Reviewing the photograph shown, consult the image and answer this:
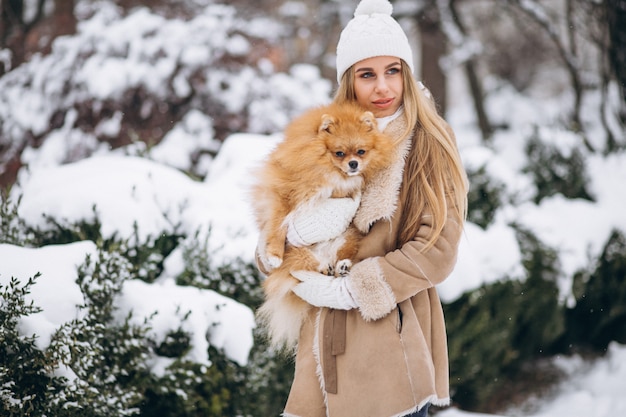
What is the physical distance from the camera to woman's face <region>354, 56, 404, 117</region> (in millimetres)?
2752

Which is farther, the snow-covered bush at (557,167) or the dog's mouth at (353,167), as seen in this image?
the snow-covered bush at (557,167)

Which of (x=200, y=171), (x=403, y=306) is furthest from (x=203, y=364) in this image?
(x=200, y=171)

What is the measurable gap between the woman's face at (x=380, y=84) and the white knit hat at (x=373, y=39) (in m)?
0.04

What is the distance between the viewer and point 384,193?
255 centimetres

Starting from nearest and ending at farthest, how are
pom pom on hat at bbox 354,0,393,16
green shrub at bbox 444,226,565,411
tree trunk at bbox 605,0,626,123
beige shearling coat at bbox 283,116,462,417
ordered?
beige shearling coat at bbox 283,116,462,417 → pom pom on hat at bbox 354,0,393,16 → green shrub at bbox 444,226,565,411 → tree trunk at bbox 605,0,626,123

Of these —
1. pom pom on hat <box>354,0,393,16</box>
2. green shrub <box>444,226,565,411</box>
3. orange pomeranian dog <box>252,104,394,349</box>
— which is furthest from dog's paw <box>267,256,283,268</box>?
green shrub <box>444,226,565,411</box>

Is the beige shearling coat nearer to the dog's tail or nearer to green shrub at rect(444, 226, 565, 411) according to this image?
the dog's tail

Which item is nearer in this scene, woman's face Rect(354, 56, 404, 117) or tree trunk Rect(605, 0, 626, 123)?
woman's face Rect(354, 56, 404, 117)

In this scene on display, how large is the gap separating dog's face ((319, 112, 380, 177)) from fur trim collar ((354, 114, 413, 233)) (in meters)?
0.09

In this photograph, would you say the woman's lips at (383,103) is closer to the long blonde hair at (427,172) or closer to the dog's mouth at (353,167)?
the long blonde hair at (427,172)

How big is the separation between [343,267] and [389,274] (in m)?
0.21

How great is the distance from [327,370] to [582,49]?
13889 mm

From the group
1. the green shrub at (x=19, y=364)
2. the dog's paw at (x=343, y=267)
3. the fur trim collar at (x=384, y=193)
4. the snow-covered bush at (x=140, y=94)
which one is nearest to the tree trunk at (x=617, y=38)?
the snow-covered bush at (x=140, y=94)

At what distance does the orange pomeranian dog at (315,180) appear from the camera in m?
2.58
